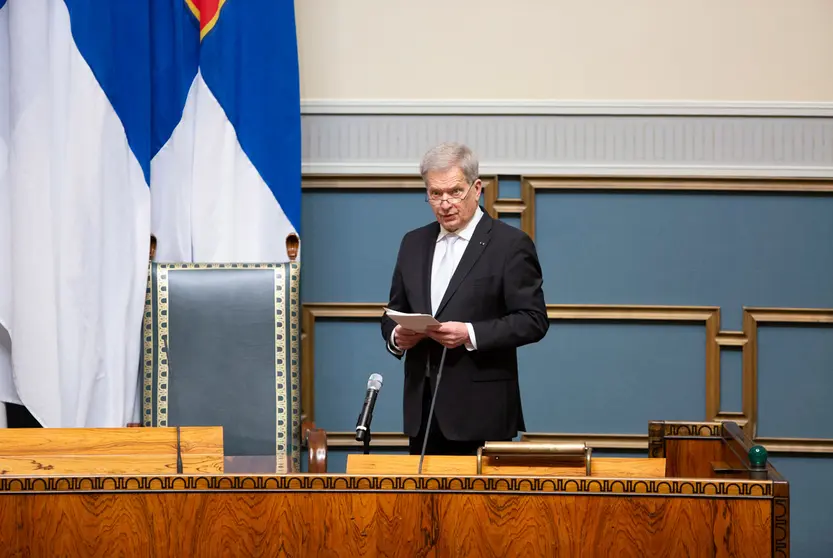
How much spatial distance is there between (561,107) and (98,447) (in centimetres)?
205

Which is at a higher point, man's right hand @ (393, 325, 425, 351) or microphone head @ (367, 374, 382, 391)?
man's right hand @ (393, 325, 425, 351)

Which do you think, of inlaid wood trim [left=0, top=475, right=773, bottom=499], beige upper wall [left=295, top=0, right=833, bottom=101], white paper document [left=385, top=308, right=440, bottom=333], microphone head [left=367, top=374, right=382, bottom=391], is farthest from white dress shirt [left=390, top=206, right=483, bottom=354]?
beige upper wall [left=295, top=0, right=833, bottom=101]

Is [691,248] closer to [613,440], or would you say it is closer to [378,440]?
[613,440]

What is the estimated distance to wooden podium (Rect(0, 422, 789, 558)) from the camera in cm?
171

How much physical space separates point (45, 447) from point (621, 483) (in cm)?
111

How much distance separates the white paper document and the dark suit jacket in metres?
0.20

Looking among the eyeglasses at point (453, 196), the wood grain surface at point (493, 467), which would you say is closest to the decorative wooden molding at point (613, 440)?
the eyeglasses at point (453, 196)

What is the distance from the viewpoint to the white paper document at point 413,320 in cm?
212

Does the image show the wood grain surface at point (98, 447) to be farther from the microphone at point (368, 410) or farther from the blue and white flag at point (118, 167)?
the blue and white flag at point (118, 167)

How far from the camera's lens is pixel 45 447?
1964mm

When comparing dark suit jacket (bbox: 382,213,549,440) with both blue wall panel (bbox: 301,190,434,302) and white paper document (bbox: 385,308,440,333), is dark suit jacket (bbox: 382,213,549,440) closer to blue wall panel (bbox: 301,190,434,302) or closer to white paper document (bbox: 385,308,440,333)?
white paper document (bbox: 385,308,440,333)

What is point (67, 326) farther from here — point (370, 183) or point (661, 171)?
point (661, 171)

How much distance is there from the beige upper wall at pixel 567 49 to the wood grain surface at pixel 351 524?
2.00 metres

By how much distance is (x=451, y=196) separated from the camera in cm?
241
